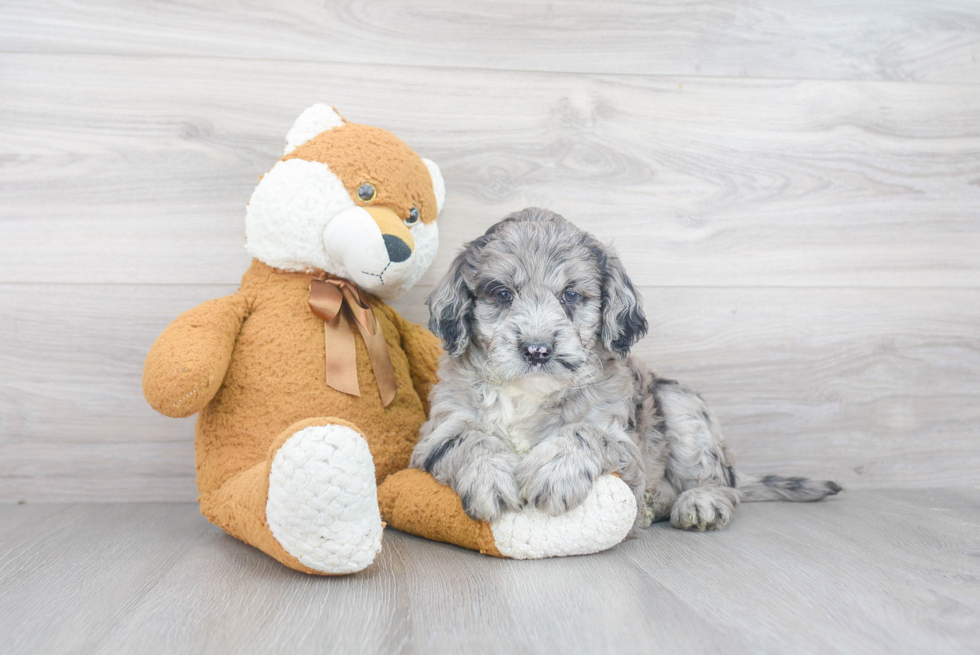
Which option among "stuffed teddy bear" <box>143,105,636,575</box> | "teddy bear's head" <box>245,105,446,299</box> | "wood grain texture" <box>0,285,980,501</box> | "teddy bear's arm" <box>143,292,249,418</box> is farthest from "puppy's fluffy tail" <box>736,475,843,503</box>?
"teddy bear's arm" <box>143,292,249,418</box>

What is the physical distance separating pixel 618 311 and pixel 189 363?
1085 mm

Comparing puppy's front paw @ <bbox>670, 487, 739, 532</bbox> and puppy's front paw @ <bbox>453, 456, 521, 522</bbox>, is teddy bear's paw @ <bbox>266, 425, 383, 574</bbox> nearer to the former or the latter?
puppy's front paw @ <bbox>453, 456, 521, 522</bbox>

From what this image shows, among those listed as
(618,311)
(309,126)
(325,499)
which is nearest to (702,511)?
(618,311)

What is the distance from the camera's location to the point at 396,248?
6.35 ft

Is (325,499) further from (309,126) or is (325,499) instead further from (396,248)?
(309,126)

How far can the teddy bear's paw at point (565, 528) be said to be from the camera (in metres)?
1.68

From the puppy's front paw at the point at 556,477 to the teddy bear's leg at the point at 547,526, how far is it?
3 centimetres

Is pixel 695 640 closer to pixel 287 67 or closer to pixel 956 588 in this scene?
pixel 956 588

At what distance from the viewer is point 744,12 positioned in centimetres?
258

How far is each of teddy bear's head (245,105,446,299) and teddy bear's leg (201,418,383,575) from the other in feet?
2.06

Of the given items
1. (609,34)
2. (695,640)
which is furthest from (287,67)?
(695,640)

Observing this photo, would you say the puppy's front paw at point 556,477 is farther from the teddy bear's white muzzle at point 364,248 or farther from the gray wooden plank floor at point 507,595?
the teddy bear's white muzzle at point 364,248

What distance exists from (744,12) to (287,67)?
164 cm

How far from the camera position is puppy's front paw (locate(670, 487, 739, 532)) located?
2.01m
